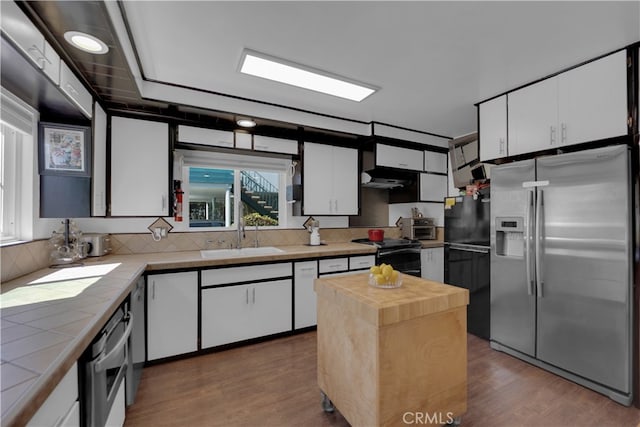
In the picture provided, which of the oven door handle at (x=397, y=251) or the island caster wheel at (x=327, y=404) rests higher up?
the oven door handle at (x=397, y=251)

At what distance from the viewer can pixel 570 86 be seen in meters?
2.23

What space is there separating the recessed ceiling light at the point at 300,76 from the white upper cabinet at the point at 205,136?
84 centimetres

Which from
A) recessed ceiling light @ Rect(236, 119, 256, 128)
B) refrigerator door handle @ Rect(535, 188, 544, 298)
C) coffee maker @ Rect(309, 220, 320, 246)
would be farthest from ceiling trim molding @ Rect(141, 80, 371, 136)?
refrigerator door handle @ Rect(535, 188, 544, 298)

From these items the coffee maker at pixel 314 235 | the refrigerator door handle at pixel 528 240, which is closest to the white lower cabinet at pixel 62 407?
the coffee maker at pixel 314 235

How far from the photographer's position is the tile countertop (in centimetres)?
71

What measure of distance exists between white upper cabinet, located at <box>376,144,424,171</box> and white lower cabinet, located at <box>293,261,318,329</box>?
1.61 m

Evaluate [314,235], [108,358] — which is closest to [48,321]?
[108,358]

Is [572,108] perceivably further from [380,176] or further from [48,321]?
[48,321]

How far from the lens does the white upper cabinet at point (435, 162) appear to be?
13.5 ft

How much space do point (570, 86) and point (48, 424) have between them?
3.43 metres

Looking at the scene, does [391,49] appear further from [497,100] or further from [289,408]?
[289,408]

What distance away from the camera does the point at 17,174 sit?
195 centimetres

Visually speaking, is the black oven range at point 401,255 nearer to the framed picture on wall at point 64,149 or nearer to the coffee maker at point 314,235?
the coffee maker at point 314,235

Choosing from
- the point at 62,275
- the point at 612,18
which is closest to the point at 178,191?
the point at 62,275
